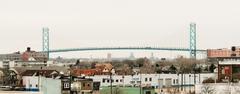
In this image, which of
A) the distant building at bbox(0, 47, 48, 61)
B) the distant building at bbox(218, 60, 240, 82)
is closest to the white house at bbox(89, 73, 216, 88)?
the distant building at bbox(218, 60, 240, 82)

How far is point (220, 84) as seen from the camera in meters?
19.5

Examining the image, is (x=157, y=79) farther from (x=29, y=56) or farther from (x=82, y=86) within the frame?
(x=29, y=56)

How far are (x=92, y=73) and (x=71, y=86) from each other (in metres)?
9.15

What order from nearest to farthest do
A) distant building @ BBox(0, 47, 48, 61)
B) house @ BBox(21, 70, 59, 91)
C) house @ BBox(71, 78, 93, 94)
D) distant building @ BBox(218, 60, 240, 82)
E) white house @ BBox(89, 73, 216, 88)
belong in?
distant building @ BBox(218, 60, 240, 82) < house @ BBox(71, 78, 93, 94) < house @ BBox(21, 70, 59, 91) < white house @ BBox(89, 73, 216, 88) < distant building @ BBox(0, 47, 48, 61)

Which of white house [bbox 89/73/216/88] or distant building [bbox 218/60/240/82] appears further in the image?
white house [bbox 89/73/216/88]

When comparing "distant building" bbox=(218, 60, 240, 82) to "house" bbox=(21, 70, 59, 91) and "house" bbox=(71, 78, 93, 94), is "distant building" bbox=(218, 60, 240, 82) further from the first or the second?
"house" bbox=(21, 70, 59, 91)

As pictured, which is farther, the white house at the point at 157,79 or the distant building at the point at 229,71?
the white house at the point at 157,79

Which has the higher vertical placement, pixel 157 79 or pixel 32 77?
pixel 32 77

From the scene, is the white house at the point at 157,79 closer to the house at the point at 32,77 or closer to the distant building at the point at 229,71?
the house at the point at 32,77

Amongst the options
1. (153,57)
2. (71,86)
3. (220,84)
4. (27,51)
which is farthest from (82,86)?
(153,57)

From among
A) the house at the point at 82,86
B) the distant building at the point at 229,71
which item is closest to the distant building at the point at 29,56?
the house at the point at 82,86

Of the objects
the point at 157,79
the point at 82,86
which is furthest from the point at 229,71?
the point at 157,79

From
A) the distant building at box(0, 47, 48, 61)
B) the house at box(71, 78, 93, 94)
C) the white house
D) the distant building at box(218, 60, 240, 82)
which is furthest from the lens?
the distant building at box(0, 47, 48, 61)

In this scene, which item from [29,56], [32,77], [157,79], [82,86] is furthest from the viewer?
[29,56]
